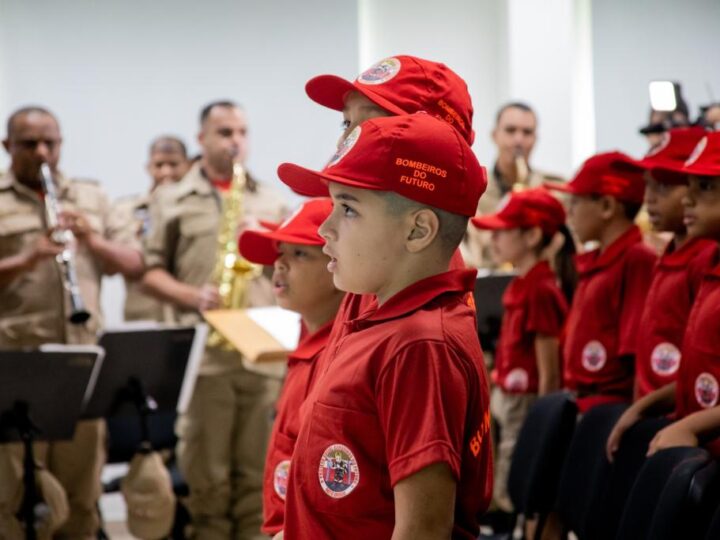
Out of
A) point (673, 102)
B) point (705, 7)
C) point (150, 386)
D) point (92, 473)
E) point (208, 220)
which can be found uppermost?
point (705, 7)

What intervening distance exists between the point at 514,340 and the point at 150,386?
1.31 metres

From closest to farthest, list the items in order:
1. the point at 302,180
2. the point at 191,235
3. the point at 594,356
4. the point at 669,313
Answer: the point at 302,180 < the point at 669,313 < the point at 594,356 < the point at 191,235

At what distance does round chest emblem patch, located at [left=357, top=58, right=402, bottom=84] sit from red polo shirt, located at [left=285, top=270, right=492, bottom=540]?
0.46m

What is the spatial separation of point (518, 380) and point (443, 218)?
2913 mm

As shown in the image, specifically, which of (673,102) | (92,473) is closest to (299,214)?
(673,102)

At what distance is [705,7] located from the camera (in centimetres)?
726

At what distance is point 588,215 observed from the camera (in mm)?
3887

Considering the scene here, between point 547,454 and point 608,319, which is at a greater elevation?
point 608,319

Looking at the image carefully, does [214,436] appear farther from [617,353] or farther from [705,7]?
[705,7]

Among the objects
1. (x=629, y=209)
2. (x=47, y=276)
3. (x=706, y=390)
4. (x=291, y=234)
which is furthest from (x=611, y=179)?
(x=47, y=276)

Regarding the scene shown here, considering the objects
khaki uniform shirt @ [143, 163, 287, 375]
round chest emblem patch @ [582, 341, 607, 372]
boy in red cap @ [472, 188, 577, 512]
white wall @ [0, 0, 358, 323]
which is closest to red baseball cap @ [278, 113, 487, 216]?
round chest emblem patch @ [582, 341, 607, 372]

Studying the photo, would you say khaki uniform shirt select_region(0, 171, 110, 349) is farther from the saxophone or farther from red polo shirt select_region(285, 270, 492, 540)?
red polo shirt select_region(285, 270, 492, 540)

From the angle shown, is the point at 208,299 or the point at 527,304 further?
the point at 208,299

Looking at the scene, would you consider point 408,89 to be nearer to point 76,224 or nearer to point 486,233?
point 76,224
